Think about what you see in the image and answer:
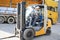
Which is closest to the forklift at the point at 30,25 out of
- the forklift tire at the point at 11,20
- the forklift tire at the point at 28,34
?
the forklift tire at the point at 28,34

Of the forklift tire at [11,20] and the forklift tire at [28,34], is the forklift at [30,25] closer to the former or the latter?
the forklift tire at [28,34]

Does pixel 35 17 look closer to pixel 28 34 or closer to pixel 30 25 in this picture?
pixel 30 25

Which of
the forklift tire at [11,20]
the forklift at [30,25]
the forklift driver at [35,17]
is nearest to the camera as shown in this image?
the forklift at [30,25]

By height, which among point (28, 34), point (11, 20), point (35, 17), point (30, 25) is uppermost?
point (35, 17)

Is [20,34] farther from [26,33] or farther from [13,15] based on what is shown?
[13,15]

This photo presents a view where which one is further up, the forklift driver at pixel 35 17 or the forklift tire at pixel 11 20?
the forklift driver at pixel 35 17

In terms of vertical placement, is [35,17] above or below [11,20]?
above

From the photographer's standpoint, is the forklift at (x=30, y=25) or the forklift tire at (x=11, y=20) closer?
the forklift at (x=30, y=25)

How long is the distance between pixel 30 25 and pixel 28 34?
0.92 metres

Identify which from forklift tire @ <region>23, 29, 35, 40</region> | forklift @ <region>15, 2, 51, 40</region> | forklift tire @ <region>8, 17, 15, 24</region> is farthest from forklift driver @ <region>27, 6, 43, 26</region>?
forklift tire @ <region>8, 17, 15, 24</region>

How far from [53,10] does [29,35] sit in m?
7.17

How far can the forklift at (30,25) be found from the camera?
736 cm

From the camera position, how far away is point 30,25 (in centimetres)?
845

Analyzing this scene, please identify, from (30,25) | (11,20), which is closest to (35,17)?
(30,25)
